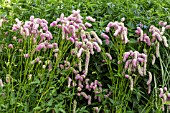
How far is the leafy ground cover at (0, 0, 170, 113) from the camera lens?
6.93ft

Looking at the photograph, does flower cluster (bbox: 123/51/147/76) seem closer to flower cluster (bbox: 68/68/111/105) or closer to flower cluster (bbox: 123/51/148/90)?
flower cluster (bbox: 123/51/148/90)

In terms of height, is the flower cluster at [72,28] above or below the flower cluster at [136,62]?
above

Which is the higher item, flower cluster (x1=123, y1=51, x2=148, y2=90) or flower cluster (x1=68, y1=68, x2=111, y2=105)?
flower cluster (x1=123, y1=51, x2=148, y2=90)

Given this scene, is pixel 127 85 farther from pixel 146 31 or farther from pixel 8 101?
pixel 8 101

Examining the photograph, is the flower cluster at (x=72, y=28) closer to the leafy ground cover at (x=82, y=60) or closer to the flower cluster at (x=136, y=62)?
the leafy ground cover at (x=82, y=60)

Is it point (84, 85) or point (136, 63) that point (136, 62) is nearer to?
point (136, 63)

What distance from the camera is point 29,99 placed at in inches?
86.8

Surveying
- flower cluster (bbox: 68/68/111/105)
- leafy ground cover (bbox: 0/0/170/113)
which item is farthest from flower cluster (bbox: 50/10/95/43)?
flower cluster (bbox: 68/68/111/105)

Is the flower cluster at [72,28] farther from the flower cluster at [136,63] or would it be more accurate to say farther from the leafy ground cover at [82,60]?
the flower cluster at [136,63]

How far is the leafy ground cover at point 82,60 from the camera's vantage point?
2.11 m

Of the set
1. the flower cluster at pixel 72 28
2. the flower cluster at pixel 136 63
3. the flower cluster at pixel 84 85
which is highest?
the flower cluster at pixel 72 28

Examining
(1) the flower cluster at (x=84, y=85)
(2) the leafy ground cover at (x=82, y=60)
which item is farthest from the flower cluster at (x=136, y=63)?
(1) the flower cluster at (x=84, y=85)

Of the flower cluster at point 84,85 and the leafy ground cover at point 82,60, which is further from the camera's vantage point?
the flower cluster at point 84,85

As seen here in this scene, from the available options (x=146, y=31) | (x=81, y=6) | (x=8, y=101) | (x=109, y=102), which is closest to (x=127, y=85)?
(x=109, y=102)
